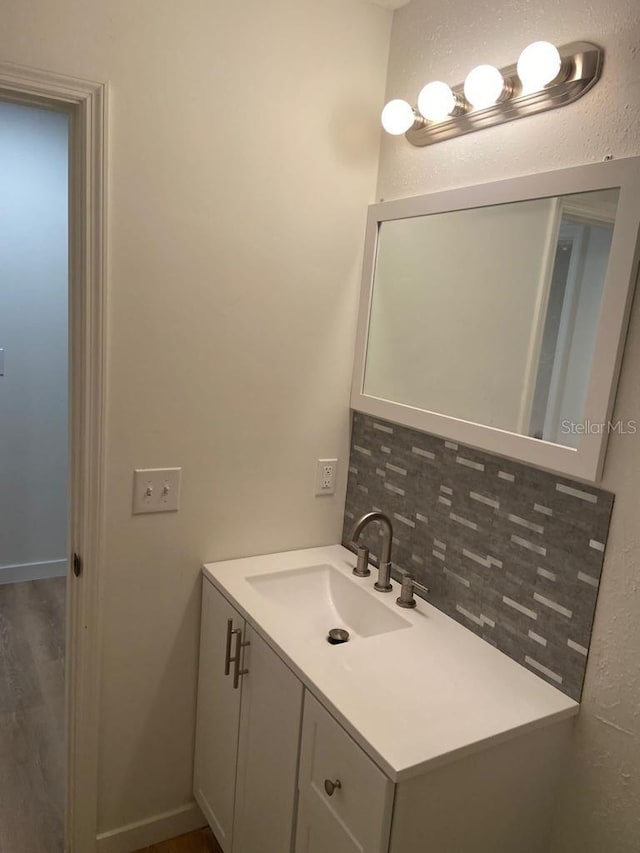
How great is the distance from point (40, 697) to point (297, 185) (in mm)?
2130

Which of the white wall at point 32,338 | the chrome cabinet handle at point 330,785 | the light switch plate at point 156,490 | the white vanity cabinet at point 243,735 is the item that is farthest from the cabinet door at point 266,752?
the white wall at point 32,338

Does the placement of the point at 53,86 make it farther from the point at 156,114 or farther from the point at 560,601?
the point at 560,601

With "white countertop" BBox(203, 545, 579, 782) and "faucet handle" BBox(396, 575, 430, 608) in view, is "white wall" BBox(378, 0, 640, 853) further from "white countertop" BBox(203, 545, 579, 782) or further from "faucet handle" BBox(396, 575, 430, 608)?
"faucet handle" BBox(396, 575, 430, 608)

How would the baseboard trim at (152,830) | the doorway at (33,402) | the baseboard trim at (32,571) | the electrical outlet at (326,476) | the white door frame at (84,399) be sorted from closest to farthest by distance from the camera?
the white door frame at (84,399) → the baseboard trim at (152,830) → the electrical outlet at (326,476) → the doorway at (33,402) → the baseboard trim at (32,571)

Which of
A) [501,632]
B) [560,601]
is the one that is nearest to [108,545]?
[501,632]

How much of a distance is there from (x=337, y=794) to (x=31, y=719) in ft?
5.26

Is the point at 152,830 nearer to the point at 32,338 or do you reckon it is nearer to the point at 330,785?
the point at 330,785

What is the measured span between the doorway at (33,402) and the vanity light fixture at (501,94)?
5.32 feet

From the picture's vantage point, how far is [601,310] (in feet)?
3.84

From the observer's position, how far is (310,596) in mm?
1791

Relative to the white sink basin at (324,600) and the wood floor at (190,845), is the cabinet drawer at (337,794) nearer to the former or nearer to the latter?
the white sink basin at (324,600)

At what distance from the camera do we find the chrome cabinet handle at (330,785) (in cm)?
118

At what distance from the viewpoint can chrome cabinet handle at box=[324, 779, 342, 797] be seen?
118 centimetres

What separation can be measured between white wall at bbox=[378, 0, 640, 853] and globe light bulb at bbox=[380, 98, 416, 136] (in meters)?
0.17
